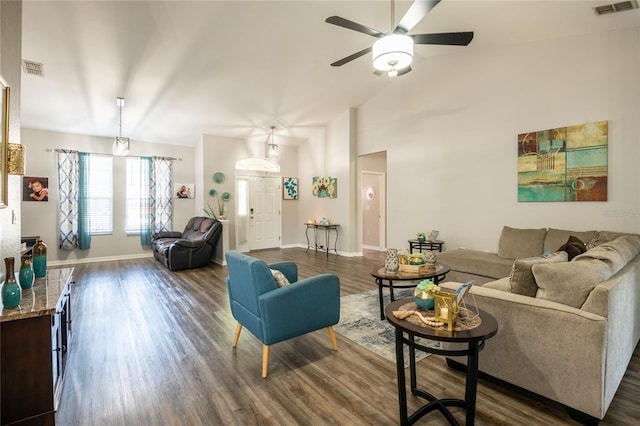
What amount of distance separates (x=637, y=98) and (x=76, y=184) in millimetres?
9293

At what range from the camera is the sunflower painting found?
7.73 meters

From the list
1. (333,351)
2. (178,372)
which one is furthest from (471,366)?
(178,372)

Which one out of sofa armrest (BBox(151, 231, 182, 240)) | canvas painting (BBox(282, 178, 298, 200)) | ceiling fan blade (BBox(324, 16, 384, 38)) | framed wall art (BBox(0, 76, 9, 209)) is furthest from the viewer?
canvas painting (BBox(282, 178, 298, 200))

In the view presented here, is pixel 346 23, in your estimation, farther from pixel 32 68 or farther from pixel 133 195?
pixel 133 195

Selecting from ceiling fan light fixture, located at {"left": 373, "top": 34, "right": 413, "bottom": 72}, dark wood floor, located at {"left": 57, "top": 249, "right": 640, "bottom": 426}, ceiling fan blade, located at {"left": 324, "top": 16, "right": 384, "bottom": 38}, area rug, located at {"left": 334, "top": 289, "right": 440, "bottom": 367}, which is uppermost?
ceiling fan blade, located at {"left": 324, "top": 16, "right": 384, "bottom": 38}

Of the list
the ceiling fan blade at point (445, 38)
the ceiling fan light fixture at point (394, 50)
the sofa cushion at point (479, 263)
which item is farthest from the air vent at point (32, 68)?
the sofa cushion at point (479, 263)

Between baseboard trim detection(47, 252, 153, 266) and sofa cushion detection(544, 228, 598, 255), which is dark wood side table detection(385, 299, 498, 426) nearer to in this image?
sofa cushion detection(544, 228, 598, 255)

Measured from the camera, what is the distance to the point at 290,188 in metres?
8.89

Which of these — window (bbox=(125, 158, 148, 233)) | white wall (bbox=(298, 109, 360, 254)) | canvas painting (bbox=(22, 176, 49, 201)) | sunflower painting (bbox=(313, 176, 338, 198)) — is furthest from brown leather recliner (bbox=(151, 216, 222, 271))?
white wall (bbox=(298, 109, 360, 254))

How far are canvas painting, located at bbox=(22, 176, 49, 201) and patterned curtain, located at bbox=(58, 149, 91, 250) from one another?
0.72ft

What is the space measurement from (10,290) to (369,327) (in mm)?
2766

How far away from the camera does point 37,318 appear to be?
174 centimetres

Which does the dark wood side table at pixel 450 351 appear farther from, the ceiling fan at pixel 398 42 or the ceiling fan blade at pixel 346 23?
the ceiling fan blade at pixel 346 23

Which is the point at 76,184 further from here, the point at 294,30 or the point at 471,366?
the point at 471,366
